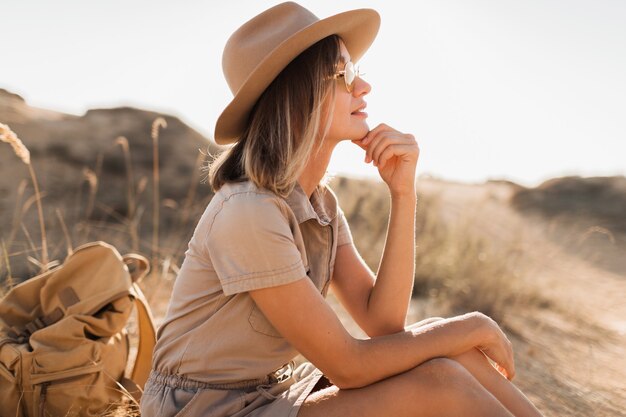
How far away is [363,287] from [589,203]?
15071 mm

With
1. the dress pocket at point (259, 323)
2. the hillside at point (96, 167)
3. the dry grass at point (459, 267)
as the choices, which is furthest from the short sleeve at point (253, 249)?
the hillside at point (96, 167)

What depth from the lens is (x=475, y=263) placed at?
19.0ft

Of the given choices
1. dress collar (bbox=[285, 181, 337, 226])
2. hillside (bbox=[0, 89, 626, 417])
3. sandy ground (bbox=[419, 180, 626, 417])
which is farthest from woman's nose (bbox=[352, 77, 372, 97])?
sandy ground (bbox=[419, 180, 626, 417])

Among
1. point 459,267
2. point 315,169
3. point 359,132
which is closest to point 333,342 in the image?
point 315,169

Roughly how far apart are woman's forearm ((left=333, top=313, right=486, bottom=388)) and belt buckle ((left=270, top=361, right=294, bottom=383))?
0.26m

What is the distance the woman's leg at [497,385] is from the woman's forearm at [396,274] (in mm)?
312

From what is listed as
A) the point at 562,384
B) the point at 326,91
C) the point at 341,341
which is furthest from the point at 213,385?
the point at 562,384

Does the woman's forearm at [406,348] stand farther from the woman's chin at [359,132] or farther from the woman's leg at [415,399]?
the woman's chin at [359,132]

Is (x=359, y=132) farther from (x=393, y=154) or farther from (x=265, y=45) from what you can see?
(x=265, y=45)

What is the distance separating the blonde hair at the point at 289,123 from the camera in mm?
1944

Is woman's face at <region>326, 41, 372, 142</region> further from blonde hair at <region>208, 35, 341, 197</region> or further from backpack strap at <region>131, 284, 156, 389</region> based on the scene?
backpack strap at <region>131, 284, 156, 389</region>

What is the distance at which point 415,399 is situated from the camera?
1.82 meters

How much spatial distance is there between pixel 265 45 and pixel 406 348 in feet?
3.57

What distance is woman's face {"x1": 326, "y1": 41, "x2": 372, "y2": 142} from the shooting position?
82.8 inches
